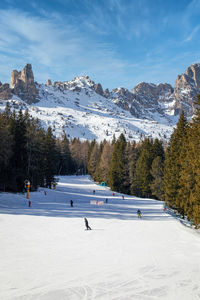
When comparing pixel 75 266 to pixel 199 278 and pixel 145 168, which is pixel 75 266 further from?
pixel 145 168

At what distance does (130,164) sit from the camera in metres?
63.7

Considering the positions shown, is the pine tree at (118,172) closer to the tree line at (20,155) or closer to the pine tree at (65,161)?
the tree line at (20,155)

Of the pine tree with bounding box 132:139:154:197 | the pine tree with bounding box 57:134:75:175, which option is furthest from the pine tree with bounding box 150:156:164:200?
the pine tree with bounding box 57:134:75:175

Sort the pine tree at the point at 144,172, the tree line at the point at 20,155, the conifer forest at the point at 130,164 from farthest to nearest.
Result: 1. the pine tree at the point at 144,172
2. the tree line at the point at 20,155
3. the conifer forest at the point at 130,164

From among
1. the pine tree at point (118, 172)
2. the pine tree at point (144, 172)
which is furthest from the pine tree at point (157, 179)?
the pine tree at point (118, 172)

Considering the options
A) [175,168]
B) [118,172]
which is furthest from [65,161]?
[175,168]

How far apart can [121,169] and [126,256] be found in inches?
2002

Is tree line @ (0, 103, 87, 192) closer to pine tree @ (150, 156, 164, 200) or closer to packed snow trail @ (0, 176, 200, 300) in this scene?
packed snow trail @ (0, 176, 200, 300)

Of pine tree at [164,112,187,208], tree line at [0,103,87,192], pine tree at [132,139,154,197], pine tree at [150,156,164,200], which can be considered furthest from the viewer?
pine tree at [132,139,154,197]

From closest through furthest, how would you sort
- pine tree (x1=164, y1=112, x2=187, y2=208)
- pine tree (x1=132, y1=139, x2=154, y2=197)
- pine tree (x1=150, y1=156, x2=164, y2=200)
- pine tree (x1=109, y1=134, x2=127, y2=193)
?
pine tree (x1=164, y1=112, x2=187, y2=208) → pine tree (x1=150, y1=156, x2=164, y2=200) → pine tree (x1=132, y1=139, x2=154, y2=197) → pine tree (x1=109, y1=134, x2=127, y2=193)

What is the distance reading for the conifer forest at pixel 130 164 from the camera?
25125 millimetres

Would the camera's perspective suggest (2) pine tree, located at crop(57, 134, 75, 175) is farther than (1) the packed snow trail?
Yes

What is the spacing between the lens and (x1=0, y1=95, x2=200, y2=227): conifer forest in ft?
82.4

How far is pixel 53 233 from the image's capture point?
59.7ft
